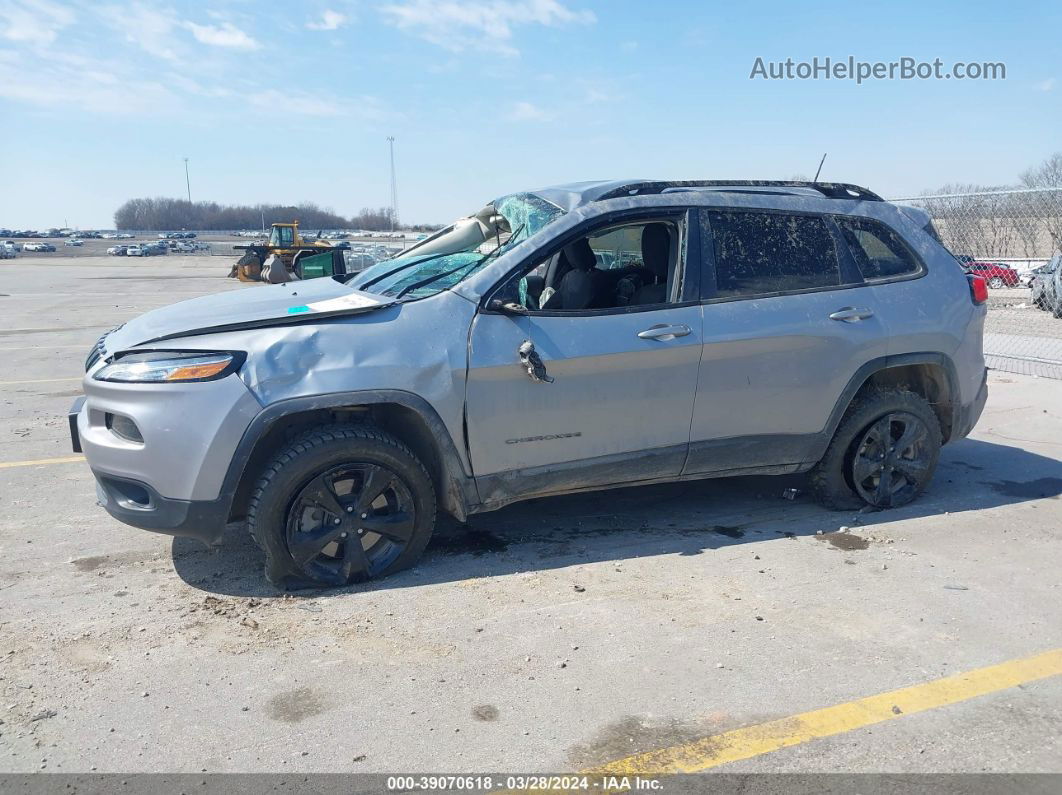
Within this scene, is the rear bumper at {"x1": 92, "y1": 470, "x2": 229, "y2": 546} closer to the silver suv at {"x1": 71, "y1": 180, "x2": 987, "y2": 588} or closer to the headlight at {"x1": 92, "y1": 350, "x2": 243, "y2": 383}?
the silver suv at {"x1": 71, "y1": 180, "x2": 987, "y2": 588}

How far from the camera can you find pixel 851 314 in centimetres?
466

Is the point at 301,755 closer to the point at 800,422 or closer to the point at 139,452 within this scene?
the point at 139,452

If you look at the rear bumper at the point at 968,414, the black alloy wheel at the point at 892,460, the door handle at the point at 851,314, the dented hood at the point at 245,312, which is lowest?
the black alloy wheel at the point at 892,460

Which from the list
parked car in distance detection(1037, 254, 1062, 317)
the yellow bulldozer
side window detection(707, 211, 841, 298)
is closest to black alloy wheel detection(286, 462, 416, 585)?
side window detection(707, 211, 841, 298)

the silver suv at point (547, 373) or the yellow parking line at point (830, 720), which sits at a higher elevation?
the silver suv at point (547, 373)

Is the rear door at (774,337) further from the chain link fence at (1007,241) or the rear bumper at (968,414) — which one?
the chain link fence at (1007,241)

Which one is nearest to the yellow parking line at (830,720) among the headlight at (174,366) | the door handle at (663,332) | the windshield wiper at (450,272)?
the door handle at (663,332)

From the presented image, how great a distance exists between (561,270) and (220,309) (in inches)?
73.4


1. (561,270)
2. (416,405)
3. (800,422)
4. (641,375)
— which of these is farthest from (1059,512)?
(416,405)

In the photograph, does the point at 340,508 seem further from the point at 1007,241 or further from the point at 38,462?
the point at 1007,241

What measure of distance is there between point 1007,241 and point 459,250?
10.6m

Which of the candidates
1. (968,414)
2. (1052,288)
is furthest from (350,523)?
(1052,288)

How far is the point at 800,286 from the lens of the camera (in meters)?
4.66

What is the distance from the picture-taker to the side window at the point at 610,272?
440 centimetres
